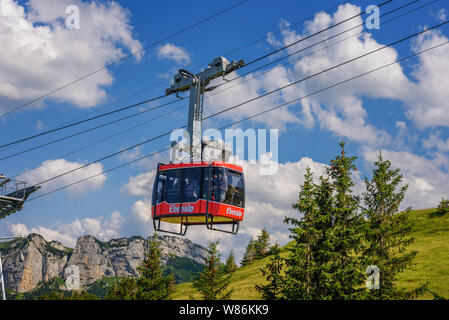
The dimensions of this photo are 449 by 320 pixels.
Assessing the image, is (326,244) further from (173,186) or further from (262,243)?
(262,243)

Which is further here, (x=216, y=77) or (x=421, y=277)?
(x=421, y=277)

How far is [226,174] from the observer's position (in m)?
24.3

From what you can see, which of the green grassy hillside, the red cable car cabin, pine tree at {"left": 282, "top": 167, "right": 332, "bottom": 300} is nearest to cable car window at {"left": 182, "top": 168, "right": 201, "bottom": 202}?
Answer: the red cable car cabin

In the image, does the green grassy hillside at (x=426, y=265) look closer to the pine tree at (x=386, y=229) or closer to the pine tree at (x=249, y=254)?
the pine tree at (x=386, y=229)

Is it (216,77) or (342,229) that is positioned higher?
(216,77)

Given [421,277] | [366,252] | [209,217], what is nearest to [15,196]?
[209,217]

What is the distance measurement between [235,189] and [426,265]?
149 feet

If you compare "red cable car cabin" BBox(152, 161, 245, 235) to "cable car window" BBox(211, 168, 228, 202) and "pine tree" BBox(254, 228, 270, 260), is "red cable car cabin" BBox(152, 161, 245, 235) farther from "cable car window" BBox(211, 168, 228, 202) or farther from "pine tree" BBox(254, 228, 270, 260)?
"pine tree" BBox(254, 228, 270, 260)

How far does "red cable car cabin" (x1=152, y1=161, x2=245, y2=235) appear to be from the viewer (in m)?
23.9

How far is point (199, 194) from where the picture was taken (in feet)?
79.0

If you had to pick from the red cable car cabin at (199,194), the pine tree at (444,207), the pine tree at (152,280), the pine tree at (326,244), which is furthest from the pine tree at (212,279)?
the pine tree at (444,207)

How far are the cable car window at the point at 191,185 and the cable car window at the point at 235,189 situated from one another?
1.55 m
